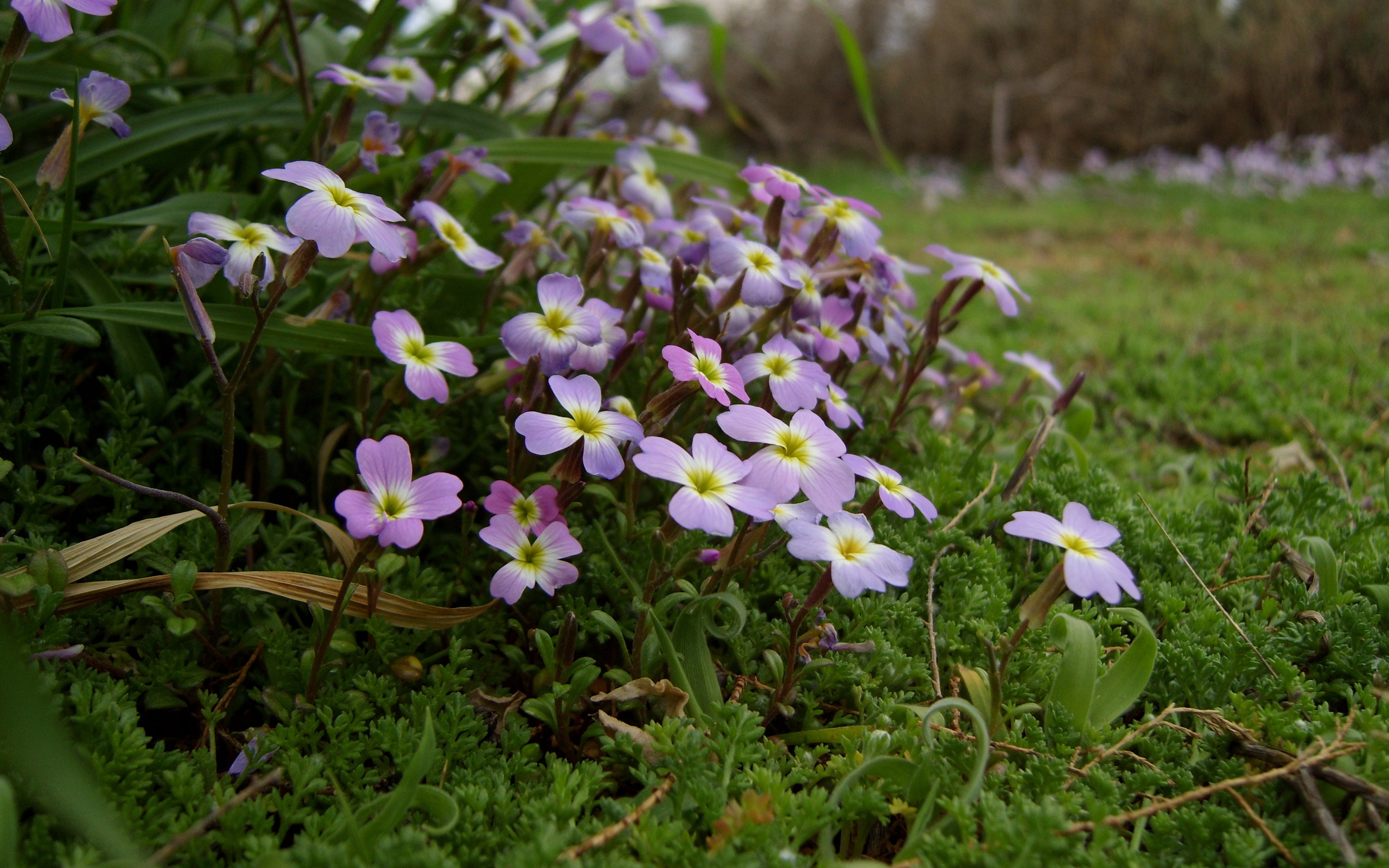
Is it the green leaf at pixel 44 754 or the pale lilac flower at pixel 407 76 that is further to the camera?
the pale lilac flower at pixel 407 76

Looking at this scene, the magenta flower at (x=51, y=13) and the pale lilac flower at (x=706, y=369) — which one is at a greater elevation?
the magenta flower at (x=51, y=13)

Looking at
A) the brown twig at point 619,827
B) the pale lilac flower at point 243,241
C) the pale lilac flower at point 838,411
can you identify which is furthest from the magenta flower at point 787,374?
the pale lilac flower at point 243,241

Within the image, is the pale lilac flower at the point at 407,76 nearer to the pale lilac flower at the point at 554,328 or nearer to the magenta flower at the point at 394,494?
the pale lilac flower at the point at 554,328

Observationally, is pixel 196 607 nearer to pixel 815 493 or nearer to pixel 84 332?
pixel 84 332

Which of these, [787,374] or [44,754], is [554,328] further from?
[44,754]

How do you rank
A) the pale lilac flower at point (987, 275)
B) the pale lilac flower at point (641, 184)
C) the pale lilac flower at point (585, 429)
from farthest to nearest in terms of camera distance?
the pale lilac flower at point (641, 184)
the pale lilac flower at point (987, 275)
the pale lilac flower at point (585, 429)

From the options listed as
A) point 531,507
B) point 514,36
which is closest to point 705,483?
point 531,507
